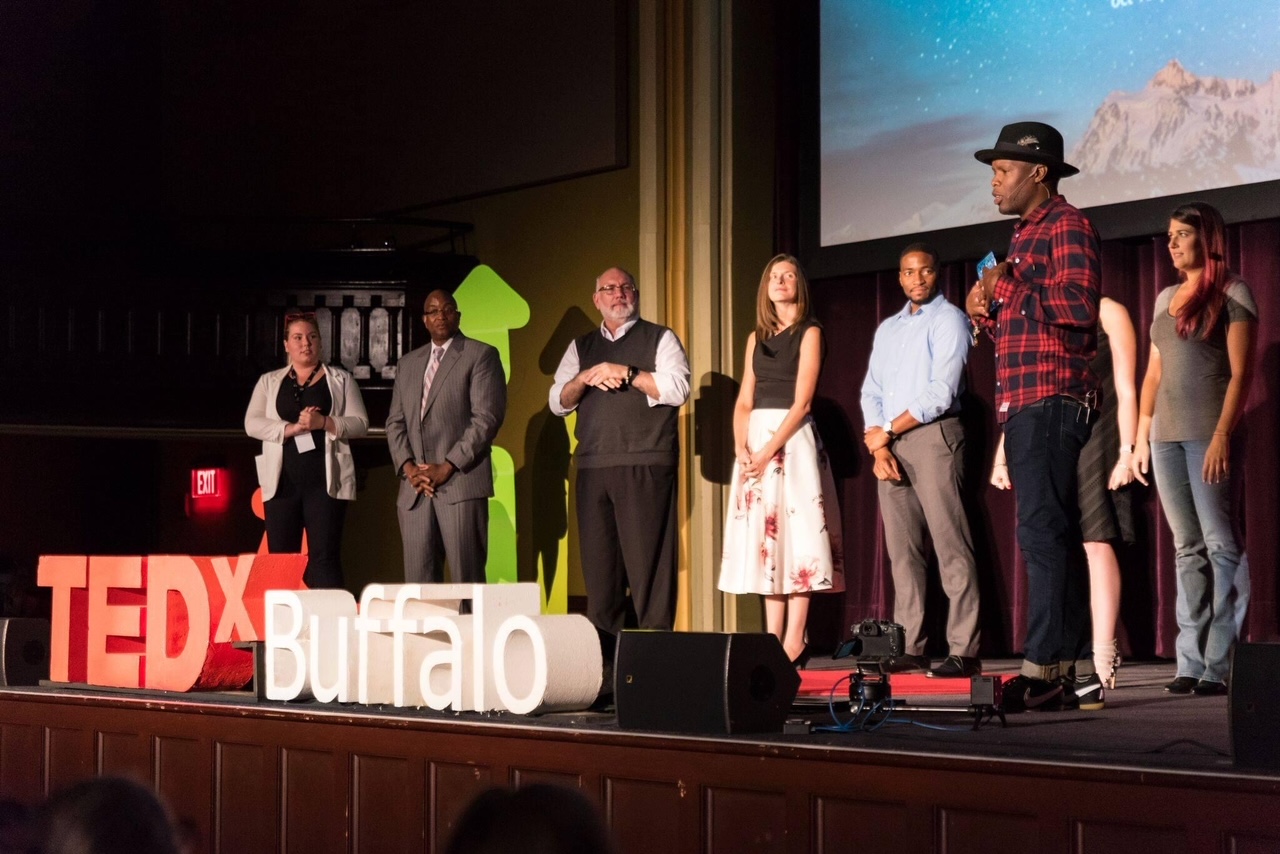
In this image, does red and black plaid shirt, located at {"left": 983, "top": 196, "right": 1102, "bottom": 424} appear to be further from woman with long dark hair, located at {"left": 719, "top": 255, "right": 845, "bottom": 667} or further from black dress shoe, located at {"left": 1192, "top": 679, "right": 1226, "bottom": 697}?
woman with long dark hair, located at {"left": 719, "top": 255, "right": 845, "bottom": 667}

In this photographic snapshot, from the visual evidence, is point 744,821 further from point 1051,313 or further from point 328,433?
point 328,433

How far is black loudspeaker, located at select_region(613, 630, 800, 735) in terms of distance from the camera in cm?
271

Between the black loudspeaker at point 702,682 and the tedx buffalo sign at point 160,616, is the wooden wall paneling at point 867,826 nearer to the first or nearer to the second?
the black loudspeaker at point 702,682

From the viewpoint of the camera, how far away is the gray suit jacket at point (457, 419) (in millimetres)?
4996

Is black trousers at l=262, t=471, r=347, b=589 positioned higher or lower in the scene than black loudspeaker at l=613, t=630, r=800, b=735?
higher

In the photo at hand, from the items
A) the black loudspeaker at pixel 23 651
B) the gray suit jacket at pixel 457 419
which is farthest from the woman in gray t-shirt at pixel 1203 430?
the black loudspeaker at pixel 23 651

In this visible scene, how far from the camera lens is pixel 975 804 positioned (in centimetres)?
234

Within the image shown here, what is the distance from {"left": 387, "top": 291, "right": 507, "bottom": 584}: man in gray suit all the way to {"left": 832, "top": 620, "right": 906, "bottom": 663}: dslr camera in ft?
6.12

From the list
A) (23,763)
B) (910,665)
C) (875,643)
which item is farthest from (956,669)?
(23,763)

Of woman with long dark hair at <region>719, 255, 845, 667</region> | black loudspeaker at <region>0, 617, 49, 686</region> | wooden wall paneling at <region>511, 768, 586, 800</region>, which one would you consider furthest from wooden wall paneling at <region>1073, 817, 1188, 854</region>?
black loudspeaker at <region>0, 617, 49, 686</region>

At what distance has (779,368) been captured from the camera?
4.84 m

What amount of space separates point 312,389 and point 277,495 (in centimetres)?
41

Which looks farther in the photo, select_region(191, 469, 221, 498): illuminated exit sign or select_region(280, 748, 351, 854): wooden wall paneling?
select_region(191, 469, 221, 498): illuminated exit sign

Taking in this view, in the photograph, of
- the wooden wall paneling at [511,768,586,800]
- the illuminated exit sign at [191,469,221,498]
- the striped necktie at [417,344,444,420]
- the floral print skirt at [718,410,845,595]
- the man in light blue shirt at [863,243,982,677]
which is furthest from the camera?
the illuminated exit sign at [191,469,221,498]
